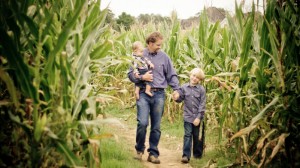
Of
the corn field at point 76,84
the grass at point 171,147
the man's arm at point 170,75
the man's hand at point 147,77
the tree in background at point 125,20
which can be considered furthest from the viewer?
the tree in background at point 125,20

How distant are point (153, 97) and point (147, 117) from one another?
0.97 ft

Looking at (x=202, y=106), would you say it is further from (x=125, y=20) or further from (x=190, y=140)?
(x=125, y=20)

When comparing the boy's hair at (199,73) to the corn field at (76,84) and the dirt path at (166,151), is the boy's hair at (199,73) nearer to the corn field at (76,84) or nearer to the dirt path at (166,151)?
the corn field at (76,84)

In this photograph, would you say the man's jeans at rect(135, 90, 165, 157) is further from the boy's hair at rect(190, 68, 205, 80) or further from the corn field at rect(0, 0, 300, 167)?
the corn field at rect(0, 0, 300, 167)

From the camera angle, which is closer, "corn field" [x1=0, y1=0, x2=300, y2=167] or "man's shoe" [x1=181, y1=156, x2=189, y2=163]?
"corn field" [x1=0, y1=0, x2=300, y2=167]

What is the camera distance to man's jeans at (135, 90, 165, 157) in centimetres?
455

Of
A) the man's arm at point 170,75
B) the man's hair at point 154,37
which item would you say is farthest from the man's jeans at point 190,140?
the man's hair at point 154,37

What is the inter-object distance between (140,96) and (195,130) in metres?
0.92

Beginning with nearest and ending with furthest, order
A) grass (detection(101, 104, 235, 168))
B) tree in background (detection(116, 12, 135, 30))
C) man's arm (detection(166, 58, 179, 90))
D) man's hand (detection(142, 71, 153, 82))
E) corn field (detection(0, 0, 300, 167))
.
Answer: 1. corn field (detection(0, 0, 300, 167))
2. grass (detection(101, 104, 235, 168))
3. man's hand (detection(142, 71, 153, 82))
4. man's arm (detection(166, 58, 179, 90))
5. tree in background (detection(116, 12, 135, 30))

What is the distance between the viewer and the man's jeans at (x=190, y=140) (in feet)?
15.1

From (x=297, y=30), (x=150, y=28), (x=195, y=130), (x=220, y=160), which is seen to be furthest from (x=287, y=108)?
(x=150, y=28)

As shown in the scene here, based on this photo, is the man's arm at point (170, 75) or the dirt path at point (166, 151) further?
the man's arm at point (170, 75)

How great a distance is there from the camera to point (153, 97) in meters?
4.66

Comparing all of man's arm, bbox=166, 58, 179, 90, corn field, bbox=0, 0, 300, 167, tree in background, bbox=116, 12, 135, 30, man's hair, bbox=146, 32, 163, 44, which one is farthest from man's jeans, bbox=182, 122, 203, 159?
tree in background, bbox=116, 12, 135, 30
